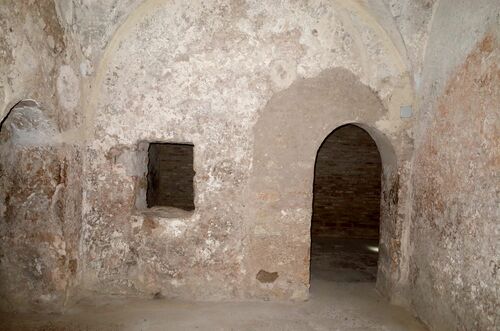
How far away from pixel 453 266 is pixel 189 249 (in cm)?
249

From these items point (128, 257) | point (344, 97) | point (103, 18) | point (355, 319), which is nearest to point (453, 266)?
point (355, 319)

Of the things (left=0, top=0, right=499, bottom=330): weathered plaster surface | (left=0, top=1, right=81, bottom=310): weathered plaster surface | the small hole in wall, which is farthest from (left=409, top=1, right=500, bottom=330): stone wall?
the small hole in wall

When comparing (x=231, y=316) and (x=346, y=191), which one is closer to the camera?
(x=231, y=316)

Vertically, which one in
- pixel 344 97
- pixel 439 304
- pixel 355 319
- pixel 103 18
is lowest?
pixel 355 319

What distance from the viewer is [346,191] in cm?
A: 749

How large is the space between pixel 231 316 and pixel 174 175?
478 centimetres

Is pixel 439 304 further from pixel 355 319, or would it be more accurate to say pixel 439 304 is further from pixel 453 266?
pixel 355 319

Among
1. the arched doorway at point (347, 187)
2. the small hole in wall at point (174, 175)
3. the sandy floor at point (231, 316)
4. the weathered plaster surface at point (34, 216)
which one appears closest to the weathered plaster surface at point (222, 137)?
the weathered plaster surface at point (34, 216)

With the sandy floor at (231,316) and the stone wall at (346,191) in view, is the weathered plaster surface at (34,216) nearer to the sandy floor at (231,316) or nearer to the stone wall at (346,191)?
the sandy floor at (231,316)

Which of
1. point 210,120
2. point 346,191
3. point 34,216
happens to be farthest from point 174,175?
point 34,216

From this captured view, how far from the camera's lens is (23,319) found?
10.8 feet

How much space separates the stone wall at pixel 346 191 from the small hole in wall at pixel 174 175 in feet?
9.05

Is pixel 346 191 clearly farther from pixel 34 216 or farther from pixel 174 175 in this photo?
pixel 34 216

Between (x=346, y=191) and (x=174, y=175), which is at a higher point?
(x=174, y=175)
